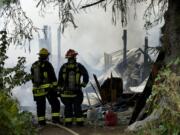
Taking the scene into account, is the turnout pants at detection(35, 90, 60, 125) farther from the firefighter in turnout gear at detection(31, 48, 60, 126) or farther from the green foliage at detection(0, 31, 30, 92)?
the green foliage at detection(0, 31, 30, 92)

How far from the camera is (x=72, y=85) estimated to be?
33.6ft

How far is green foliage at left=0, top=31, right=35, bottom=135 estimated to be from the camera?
329cm

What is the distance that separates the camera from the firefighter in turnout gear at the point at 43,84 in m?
10.1

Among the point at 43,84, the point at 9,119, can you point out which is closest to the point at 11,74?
the point at 9,119

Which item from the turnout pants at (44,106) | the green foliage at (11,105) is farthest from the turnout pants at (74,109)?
the green foliage at (11,105)

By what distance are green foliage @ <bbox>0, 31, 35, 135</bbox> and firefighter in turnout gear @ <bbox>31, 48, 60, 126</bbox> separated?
3560 mm

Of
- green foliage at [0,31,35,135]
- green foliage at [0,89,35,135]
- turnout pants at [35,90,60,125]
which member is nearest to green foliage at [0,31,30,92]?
green foliage at [0,31,35,135]

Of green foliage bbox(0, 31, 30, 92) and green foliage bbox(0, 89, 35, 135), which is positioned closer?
green foliage bbox(0, 89, 35, 135)

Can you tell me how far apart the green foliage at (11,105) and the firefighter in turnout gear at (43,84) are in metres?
3.56

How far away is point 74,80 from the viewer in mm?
10219

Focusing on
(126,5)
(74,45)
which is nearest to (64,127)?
(126,5)

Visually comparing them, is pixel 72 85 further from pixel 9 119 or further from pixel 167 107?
pixel 9 119

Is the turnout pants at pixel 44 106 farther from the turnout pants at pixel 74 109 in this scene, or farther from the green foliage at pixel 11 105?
the green foliage at pixel 11 105

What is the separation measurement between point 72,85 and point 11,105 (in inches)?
263
